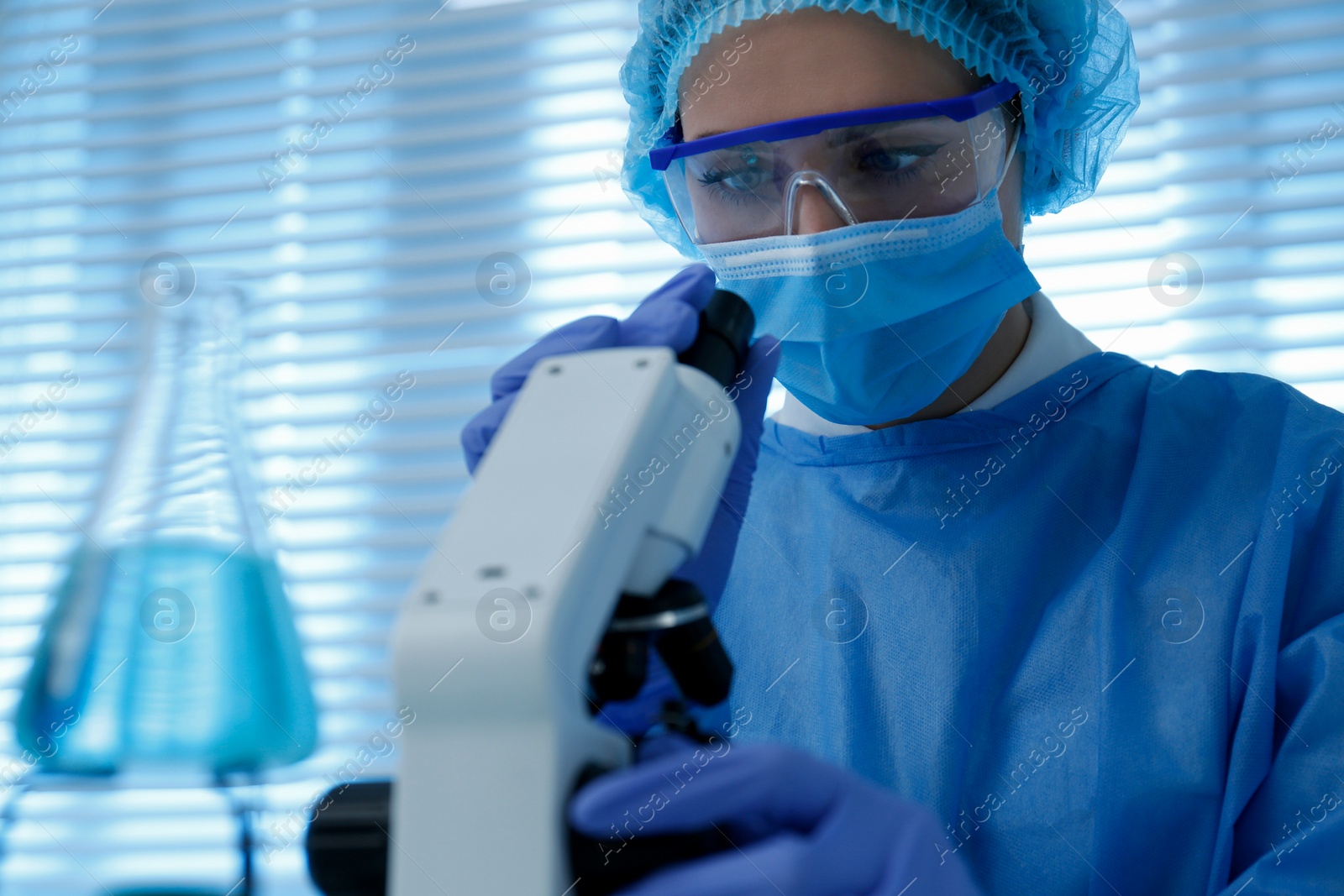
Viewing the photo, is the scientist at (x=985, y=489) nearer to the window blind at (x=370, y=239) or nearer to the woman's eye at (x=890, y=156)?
the woman's eye at (x=890, y=156)

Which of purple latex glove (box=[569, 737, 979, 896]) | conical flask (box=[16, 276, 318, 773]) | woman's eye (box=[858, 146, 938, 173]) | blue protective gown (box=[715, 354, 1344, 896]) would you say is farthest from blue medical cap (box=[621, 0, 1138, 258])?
purple latex glove (box=[569, 737, 979, 896])

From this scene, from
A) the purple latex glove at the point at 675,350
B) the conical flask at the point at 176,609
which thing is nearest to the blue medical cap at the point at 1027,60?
the purple latex glove at the point at 675,350

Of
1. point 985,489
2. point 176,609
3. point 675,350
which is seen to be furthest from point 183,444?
point 985,489

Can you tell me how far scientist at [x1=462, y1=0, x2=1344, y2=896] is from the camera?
0.88 metres

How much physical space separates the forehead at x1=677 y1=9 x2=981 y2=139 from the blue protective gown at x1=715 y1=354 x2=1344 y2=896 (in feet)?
1.21

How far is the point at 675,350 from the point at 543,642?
310mm

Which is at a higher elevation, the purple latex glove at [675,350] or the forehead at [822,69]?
the forehead at [822,69]

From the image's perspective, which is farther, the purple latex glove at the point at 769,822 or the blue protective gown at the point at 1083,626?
the blue protective gown at the point at 1083,626

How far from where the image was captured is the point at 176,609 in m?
0.72

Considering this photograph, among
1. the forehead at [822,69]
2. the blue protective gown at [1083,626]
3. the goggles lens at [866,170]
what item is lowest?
the blue protective gown at [1083,626]

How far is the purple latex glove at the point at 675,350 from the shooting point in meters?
0.71

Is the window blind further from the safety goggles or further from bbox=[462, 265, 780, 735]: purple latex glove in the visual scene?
bbox=[462, 265, 780, 735]: purple latex glove

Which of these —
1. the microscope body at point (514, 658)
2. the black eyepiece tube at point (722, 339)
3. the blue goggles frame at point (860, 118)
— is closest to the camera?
the microscope body at point (514, 658)

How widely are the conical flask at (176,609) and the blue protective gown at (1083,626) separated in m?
0.54
